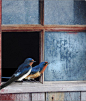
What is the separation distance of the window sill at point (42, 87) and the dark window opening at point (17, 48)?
154 millimetres

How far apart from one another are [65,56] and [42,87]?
20.0 inches

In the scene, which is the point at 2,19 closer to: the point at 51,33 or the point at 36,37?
the point at 36,37

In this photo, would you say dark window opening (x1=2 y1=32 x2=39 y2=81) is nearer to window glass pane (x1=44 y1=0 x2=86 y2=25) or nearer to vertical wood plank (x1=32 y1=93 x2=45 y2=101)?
vertical wood plank (x1=32 y1=93 x2=45 y2=101)

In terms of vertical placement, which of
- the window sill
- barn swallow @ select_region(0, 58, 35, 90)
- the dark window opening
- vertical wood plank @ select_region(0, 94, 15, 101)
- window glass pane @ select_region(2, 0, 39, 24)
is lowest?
vertical wood plank @ select_region(0, 94, 15, 101)

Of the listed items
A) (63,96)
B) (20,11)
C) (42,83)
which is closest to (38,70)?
(42,83)

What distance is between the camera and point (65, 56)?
2371 millimetres

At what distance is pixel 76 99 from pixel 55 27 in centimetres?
99

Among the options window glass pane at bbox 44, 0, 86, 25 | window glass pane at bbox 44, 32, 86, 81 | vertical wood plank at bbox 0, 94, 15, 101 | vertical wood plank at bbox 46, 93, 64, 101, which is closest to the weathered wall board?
vertical wood plank at bbox 46, 93, 64, 101

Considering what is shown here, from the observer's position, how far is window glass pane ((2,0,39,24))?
2.36 m

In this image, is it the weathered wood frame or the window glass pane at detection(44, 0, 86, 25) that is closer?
the weathered wood frame

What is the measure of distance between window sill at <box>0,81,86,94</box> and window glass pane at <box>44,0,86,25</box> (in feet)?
2.66

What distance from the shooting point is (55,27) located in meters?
2.35

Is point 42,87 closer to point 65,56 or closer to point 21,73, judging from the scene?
point 21,73

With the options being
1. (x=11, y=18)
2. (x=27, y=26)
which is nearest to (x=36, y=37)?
(x=27, y=26)
